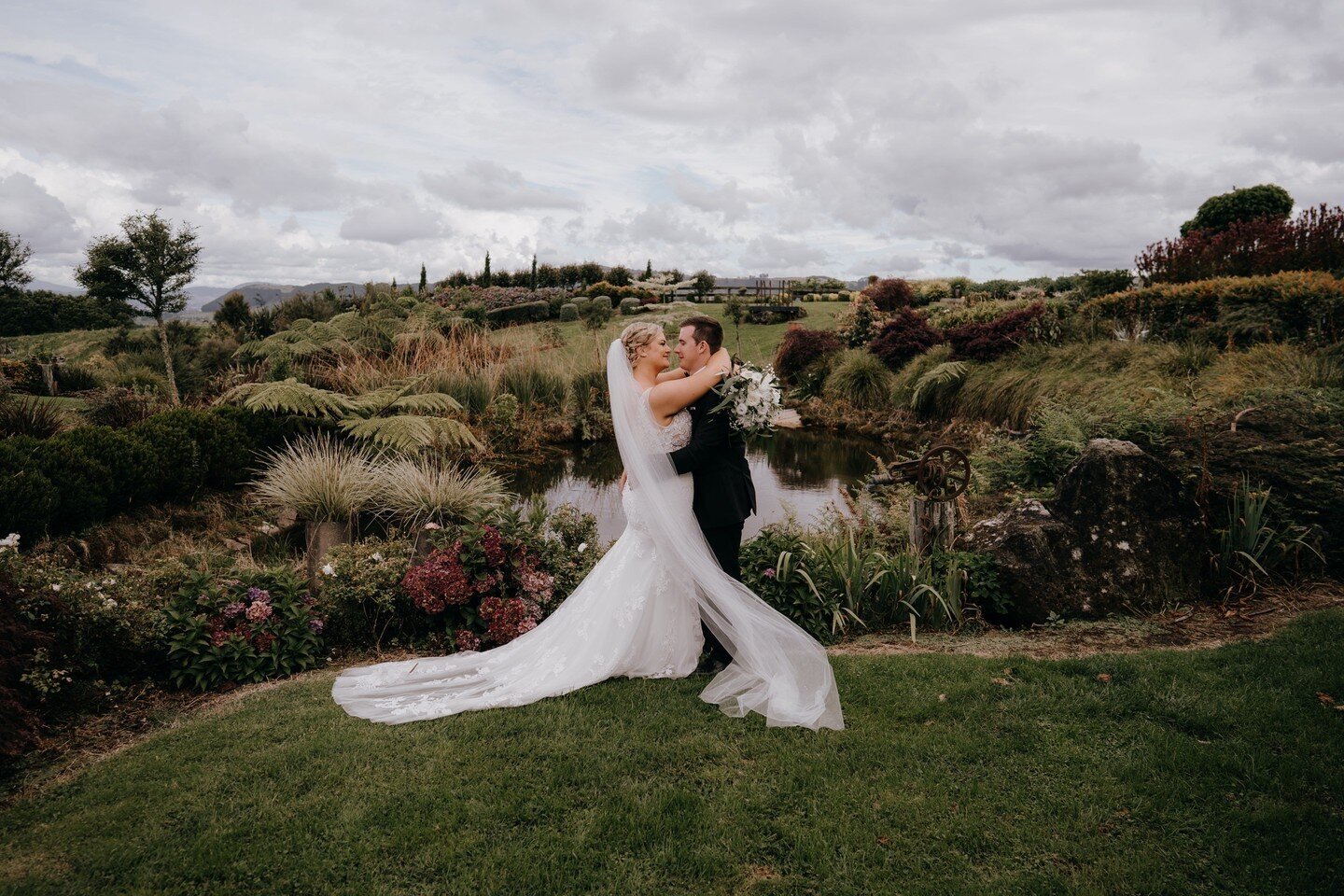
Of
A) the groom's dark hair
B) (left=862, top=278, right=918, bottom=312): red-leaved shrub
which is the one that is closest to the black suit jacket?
the groom's dark hair

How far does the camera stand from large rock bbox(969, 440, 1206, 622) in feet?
18.5

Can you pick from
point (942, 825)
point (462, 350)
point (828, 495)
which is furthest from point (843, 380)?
point (942, 825)

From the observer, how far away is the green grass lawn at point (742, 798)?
2.90 meters

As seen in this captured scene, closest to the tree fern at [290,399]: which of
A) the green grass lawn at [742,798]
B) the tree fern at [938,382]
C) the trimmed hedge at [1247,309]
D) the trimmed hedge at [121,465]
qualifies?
the trimmed hedge at [121,465]

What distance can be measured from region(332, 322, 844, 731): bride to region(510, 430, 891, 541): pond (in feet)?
12.8

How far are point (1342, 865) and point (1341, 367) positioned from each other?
307 inches

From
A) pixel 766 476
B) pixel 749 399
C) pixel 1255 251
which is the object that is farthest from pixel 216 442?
pixel 1255 251

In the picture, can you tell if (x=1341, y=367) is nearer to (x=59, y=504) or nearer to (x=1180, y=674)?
(x=1180, y=674)

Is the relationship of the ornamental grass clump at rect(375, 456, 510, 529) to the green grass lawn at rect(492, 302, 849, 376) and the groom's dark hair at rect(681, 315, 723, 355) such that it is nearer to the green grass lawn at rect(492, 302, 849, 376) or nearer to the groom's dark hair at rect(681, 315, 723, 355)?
the groom's dark hair at rect(681, 315, 723, 355)

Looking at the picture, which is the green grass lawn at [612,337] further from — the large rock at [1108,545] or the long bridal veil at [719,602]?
the long bridal veil at [719,602]

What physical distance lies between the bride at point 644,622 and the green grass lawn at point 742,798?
0.29m

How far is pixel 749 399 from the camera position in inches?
181

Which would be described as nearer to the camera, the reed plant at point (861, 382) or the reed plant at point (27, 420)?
the reed plant at point (27, 420)

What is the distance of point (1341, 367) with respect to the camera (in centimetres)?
823
